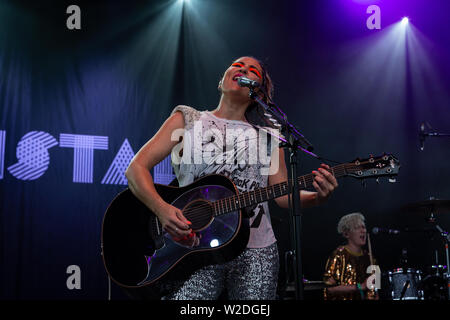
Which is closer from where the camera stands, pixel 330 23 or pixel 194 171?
pixel 194 171

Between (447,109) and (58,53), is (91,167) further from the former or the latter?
(447,109)

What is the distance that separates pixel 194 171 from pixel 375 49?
179 inches

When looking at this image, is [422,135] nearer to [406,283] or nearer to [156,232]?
[406,283]

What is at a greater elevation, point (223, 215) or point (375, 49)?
point (375, 49)

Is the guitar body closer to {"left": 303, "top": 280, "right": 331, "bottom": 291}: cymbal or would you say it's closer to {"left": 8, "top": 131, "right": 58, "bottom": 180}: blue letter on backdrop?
{"left": 8, "top": 131, "right": 58, "bottom": 180}: blue letter on backdrop

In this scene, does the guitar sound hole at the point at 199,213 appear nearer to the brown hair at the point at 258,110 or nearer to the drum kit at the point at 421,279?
the brown hair at the point at 258,110

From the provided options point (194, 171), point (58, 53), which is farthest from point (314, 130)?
point (194, 171)

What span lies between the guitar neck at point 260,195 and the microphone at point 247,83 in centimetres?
53

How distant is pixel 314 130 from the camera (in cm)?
607

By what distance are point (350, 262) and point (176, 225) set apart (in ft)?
12.3

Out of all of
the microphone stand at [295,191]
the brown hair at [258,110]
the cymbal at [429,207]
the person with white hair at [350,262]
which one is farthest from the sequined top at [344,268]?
the microphone stand at [295,191]

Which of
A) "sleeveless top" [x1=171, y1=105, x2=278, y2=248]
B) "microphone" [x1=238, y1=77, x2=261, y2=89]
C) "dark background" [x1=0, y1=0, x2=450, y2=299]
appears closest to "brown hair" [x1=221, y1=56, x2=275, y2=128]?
"sleeveless top" [x1=171, y1=105, x2=278, y2=248]

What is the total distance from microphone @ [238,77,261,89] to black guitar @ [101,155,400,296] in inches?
19.5

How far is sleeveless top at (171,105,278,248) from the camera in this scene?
256 centimetres
